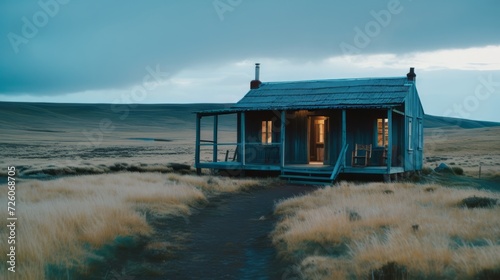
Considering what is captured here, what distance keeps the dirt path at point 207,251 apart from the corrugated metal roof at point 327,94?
9.03 metres

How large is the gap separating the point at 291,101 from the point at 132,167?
10402mm

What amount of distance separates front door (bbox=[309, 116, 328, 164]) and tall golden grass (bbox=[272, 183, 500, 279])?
9574mm

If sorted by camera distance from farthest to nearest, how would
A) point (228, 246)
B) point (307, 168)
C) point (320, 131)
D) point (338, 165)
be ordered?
point (320, 131)
point (307, 168)
point (338, 165)
point (228, 246)

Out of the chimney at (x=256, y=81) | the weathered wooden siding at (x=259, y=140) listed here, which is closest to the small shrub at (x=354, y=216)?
the weathered wooden siding at (x=259, y=140)

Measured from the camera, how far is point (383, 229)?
8156 mm

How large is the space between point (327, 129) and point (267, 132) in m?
2.69

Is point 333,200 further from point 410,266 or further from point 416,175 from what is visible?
point 416,175

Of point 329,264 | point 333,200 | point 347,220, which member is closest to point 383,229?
point 347,220

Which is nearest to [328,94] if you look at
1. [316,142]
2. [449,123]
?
[316,142]

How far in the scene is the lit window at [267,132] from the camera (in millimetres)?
22125

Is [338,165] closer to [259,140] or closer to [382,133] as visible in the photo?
[382,133]

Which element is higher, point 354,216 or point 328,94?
point 328,94

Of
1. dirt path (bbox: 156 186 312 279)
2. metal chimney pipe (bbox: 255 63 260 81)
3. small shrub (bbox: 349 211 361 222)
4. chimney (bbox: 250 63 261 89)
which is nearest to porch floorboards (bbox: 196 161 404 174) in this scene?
chimney (bbox: 250 63 261 89)

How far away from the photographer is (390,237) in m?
7.08
